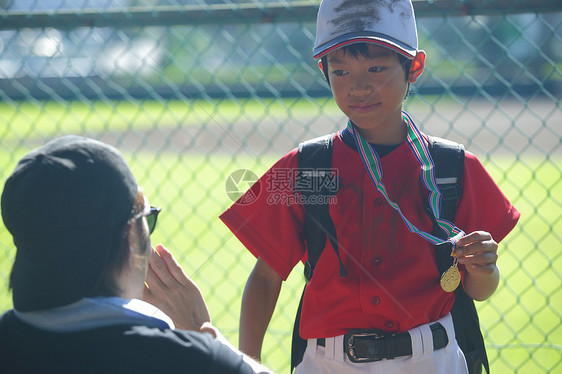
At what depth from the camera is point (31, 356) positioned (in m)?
1.20

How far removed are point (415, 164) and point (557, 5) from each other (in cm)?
107

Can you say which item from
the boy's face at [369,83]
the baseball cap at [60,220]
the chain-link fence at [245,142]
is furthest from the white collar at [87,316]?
the chain-link fence at [245,142]

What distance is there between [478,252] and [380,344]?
40 cm

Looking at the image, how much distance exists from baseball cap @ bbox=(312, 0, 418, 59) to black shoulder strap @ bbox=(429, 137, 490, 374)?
1.07 ft

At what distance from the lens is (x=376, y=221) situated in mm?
1835

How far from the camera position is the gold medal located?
174 cm

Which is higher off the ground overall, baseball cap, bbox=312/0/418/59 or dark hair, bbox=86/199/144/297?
baseball cap, bbox=312/0/418/59

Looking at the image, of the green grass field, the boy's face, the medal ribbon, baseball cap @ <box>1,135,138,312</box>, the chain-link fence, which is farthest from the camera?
the green grass field

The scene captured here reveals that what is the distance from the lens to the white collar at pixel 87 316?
1.24 meters

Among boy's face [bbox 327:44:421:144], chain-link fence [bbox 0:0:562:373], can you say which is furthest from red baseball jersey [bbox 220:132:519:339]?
chain-link fence [bbox 0:0:562:373]

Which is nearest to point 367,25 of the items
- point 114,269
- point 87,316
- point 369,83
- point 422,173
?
point 369,83

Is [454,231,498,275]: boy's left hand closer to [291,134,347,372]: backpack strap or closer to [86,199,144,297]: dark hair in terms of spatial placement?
[291,134,347,372]: backpack strap

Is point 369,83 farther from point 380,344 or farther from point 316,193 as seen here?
point 380,344

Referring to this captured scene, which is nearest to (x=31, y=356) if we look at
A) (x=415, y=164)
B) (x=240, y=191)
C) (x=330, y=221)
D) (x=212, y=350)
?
(x=212, y=350)
